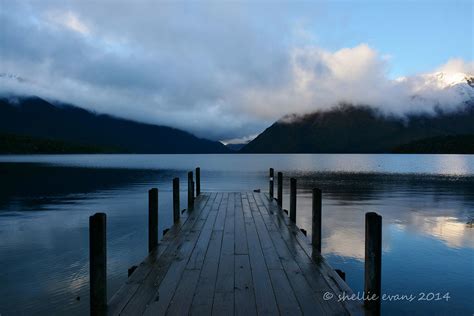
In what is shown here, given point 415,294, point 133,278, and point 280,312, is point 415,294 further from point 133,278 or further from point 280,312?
point 133,278

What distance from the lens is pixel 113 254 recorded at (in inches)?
527

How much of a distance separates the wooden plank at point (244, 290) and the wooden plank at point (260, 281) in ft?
0.25

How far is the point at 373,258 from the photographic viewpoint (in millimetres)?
5730

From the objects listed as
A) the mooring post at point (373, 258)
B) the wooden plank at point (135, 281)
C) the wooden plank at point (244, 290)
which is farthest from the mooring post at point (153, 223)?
the mooring post at point (373, 258)

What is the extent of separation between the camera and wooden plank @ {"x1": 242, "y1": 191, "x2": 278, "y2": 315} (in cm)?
546

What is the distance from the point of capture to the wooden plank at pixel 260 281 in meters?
5.46

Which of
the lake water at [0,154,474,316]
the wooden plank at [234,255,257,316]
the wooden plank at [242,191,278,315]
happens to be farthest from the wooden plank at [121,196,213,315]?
the lake water at [0,154,474,316]

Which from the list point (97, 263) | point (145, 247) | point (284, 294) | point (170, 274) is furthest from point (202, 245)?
point (145, 247)

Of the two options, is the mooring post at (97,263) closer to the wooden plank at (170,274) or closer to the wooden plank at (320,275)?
the wooden plank at (170,274)

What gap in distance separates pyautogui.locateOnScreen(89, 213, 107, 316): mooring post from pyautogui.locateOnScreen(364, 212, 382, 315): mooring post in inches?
157

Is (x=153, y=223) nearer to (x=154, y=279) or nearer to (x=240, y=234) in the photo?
(x=240, y=234)

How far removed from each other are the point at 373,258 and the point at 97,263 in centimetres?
424

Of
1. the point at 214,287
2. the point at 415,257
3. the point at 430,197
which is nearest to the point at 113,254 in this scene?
the point at 214,287

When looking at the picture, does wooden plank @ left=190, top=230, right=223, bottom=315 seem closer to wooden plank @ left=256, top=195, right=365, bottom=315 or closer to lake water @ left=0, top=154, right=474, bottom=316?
wooden plank @ left=256, top=195, right=365, bottom=315
